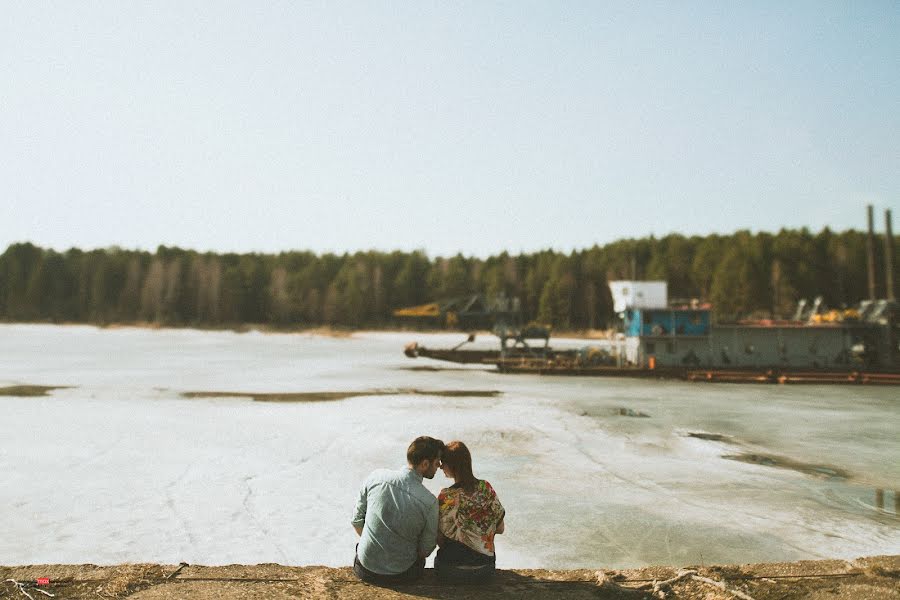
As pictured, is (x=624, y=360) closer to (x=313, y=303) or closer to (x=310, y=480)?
(x=310, y=480)

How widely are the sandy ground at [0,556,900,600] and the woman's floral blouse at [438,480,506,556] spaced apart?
0.43 metres

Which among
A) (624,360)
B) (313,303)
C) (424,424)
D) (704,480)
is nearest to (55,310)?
(313,303)

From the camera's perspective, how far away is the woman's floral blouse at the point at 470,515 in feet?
17.6

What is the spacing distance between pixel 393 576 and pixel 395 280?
A: 13385 centimetres

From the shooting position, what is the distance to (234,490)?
11.8 m

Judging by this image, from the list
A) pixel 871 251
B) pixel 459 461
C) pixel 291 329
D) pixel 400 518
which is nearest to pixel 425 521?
pixel 400 518

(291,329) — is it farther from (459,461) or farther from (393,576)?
(459,461)

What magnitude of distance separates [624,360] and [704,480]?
1135 inches

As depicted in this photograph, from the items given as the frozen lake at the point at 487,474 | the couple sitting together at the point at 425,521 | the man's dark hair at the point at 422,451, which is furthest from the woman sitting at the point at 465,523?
the frozen lake at the point at 487,474

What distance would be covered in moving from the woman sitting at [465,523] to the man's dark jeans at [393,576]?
0.58 feet

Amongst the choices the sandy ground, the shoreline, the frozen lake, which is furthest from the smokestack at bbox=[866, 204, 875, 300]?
the shoreline

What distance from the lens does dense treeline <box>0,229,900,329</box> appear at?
111 metres

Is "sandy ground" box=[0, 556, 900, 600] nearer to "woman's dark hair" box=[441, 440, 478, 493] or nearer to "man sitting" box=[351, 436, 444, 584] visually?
"man sitting" box=[351, 436, 444, 584]

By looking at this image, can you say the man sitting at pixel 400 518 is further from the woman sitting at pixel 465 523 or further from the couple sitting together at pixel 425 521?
the woman sitting at pixel 465 523
